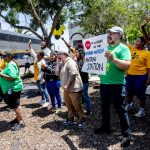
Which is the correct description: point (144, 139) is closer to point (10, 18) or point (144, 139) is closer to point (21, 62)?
point (10, 18)

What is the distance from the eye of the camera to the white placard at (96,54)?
542 centimetres

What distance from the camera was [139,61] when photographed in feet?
22.2

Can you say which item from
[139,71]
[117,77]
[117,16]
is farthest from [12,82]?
[117,16]

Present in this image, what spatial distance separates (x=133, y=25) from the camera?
1159 inches

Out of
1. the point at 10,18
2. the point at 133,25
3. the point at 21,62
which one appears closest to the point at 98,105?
the point at 10,18

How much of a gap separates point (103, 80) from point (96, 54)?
51 cm

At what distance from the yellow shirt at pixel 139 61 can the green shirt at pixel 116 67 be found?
5.05 feet

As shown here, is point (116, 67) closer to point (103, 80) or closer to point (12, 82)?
point (103, 80)

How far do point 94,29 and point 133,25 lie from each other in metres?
3.95

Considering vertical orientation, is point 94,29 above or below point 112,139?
above

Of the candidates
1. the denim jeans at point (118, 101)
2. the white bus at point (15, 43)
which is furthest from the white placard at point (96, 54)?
the white bus at point (15, 43)

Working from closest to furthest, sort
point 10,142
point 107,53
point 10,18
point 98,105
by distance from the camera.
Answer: point 107,53 < point 10,142 < point 98,105 < point 10,18

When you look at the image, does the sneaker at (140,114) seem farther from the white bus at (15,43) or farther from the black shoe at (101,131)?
the white bus at (15,43)

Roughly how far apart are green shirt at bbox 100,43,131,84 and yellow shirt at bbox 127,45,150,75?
5.05 feet
